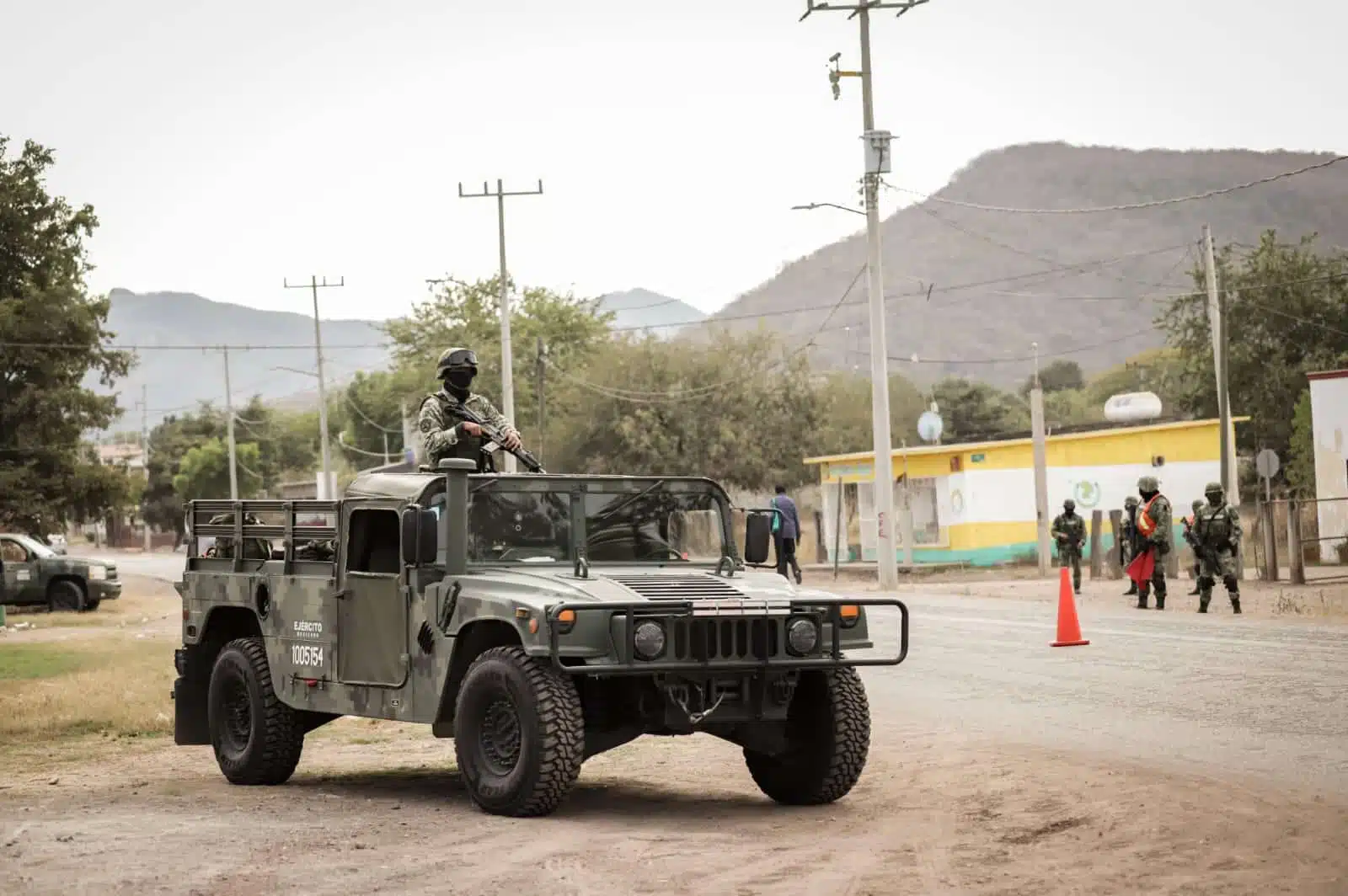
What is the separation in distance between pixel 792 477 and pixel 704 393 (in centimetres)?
458

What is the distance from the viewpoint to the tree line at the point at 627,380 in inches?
1948

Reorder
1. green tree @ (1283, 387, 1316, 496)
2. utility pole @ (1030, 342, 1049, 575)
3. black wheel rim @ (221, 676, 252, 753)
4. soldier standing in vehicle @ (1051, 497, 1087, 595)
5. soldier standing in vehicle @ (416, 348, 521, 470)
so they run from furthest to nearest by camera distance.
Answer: green tree @ (1283, 387, 1316, 496), utility pole @ (1030, 342, 1049, 575), soldier standing in vehicle @ (1051, 497, 1087, 595), black wheel rim @ (221, 676, 252, 753), soldier standing in vehicle @ (416, 348, 521, 470)

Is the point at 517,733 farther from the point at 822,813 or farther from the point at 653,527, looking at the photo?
the point at 653,527

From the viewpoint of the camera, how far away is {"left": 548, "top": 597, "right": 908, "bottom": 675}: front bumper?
10125 mm

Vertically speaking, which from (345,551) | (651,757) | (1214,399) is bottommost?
(651,757)

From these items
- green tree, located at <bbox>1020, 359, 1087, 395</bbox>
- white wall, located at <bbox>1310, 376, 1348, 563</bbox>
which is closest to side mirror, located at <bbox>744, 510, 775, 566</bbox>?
white wall, located at <bbox>1310, 376, 1348, 563</bbox>

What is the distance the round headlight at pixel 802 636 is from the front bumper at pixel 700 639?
0.10 ft

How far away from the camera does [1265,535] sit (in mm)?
35156

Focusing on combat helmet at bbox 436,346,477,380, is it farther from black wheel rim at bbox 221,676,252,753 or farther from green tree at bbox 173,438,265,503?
green tree at bbox 173,438,265,503

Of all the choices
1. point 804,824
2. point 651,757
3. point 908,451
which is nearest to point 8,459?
point 908,451

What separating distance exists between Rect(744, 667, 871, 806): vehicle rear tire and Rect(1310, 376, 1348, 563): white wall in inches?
1465

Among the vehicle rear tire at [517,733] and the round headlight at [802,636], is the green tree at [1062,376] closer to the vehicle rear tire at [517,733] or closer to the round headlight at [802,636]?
the round headlight at [802,636]

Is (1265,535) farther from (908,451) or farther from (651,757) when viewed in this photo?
(651,757)

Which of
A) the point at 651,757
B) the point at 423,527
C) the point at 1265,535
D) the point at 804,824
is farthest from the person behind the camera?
the point at 1265,535
